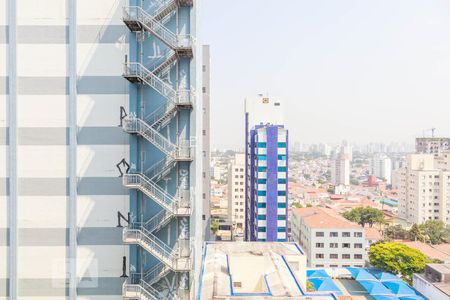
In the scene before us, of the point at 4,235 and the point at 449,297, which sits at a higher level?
the point at 4,235

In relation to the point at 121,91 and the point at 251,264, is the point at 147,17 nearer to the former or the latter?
the point at 121,91

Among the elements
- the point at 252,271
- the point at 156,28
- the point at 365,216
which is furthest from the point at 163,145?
the point at 365,216

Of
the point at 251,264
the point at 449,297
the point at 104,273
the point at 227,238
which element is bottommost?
the point at 227,238

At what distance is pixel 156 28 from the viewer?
12398 millimetres

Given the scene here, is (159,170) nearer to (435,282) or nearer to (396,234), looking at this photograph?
(435,282)

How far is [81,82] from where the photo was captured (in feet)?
42.2

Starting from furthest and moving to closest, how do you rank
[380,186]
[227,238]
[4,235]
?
[380,186], [227,238], [4,235]

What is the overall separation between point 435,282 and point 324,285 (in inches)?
489

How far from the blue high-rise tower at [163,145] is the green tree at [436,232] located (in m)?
69.1

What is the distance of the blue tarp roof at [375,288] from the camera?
38.0 metres

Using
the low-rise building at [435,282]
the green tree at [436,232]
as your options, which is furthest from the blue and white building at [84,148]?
the green tree at [436,232]

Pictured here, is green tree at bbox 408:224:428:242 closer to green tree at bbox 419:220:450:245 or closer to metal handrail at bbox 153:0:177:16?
green tree at bbox 419:220:450:245

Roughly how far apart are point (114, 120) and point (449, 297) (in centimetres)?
3724

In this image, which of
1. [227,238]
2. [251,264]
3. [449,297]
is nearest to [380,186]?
[227,238]
